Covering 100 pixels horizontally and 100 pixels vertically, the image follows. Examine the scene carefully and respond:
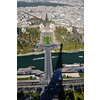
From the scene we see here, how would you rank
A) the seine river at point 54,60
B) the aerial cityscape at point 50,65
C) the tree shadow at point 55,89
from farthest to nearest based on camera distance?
the seine river at point 54,60 < the aerial cityscape at point 50,65 < the tree shadow at point 55,89

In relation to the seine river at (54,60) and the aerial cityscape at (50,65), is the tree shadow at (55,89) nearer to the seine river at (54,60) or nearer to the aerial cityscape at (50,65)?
the aerial cityscape at (50,65)

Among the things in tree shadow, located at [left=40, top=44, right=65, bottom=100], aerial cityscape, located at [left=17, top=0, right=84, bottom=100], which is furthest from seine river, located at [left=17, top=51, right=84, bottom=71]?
tree shadow, located at [left=40, top=44, right=65, bottom=100]

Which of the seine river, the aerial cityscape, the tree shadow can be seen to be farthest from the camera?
the seine river

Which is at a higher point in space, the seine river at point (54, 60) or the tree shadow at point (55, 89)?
the seine river at point (54, 60)

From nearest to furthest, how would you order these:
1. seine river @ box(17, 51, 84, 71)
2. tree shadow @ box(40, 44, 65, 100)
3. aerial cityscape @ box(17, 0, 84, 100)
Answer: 1. tree shadow @ box(40, 44, 65, 100)
2. aerial cityscape @ box(17, 0, 84, 100)
3. seine river @ box(17, 51, 84, 71)

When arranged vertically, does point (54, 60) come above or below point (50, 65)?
above

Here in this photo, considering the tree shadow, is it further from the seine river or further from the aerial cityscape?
the seine river

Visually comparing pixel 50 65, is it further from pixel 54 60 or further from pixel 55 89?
pixel 55 89

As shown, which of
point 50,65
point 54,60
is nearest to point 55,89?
point 50,65

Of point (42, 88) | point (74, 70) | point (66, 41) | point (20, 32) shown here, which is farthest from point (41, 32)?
point (42, 88)

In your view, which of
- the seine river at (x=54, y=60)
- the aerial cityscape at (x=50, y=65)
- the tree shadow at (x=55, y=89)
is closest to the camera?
the tree shadow at (x=55, y=89)

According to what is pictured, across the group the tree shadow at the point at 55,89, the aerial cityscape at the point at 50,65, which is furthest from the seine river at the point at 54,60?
the tree shadow at the point at 55,89

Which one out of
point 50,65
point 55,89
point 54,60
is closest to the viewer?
point 55,89
